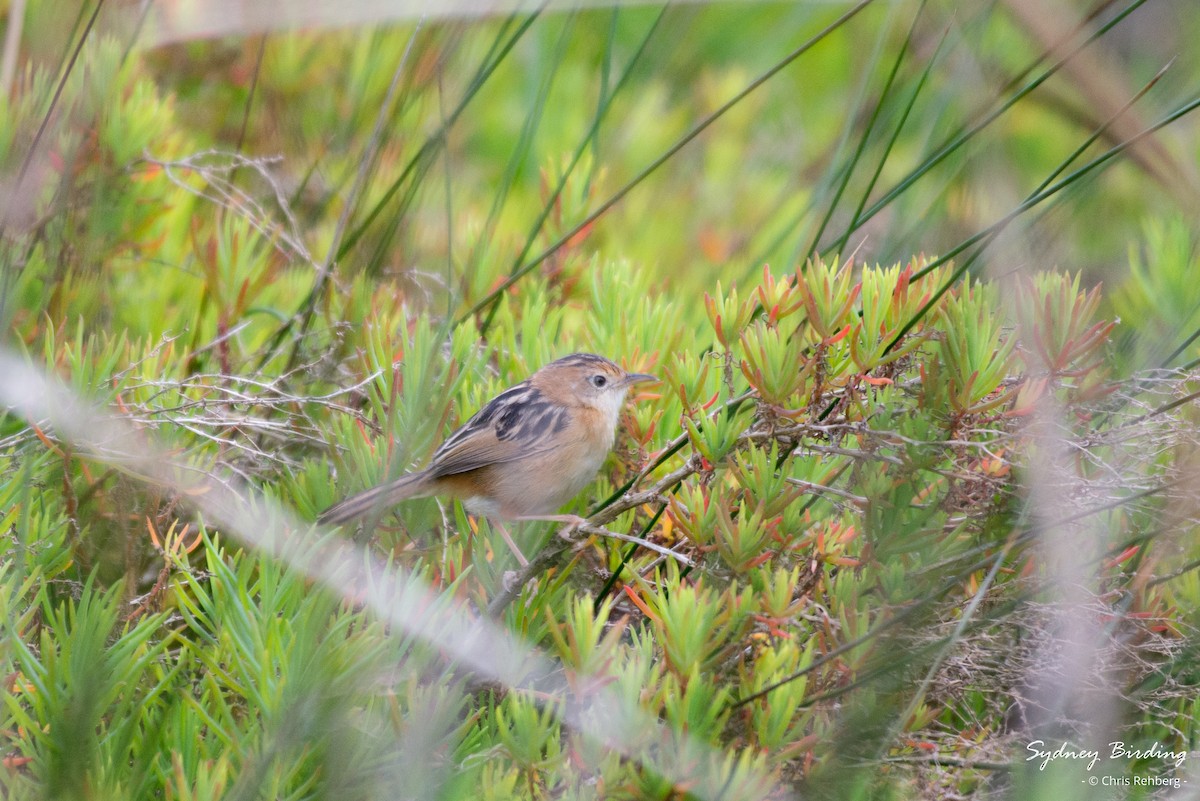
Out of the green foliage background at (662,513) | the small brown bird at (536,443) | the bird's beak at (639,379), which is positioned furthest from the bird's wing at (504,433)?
the bird's beak at (639,379)

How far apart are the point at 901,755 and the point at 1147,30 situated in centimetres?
687

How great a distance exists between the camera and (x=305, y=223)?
4.69m

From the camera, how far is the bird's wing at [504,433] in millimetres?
3541

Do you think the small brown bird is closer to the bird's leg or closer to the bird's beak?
the bird's beak

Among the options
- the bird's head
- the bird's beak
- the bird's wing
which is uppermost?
the bird's beak

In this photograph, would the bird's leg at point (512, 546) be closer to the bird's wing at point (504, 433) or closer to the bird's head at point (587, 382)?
the bird's wing at point (504, 433)

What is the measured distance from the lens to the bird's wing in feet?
11.6

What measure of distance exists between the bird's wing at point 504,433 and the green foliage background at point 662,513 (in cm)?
14

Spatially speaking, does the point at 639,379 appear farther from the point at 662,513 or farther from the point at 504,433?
the point at 662,513

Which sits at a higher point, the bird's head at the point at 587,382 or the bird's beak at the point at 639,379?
the bird's beak at the point at 639,379

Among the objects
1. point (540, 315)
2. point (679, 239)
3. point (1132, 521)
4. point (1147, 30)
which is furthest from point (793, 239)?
point (1147, 30)

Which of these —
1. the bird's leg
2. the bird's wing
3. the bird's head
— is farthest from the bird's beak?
the bird's leg

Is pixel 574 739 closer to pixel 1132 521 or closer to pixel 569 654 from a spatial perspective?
pixel 569 654

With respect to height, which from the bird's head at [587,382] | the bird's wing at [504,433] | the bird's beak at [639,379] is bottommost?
the bird's wing at [504,433]
